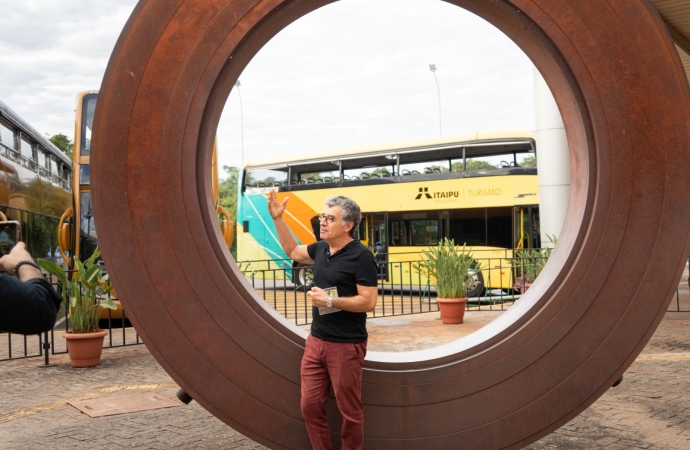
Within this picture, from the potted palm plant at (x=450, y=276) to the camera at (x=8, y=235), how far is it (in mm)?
8603

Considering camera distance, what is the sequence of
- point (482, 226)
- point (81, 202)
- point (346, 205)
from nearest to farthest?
point (346, 205) < point (81, 202) < point (482, 226)

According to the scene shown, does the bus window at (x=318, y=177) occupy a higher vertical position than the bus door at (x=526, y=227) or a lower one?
higher

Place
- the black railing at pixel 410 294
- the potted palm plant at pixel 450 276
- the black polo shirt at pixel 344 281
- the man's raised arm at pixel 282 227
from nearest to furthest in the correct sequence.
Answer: the black polo shirt at pixel 344 281
the man's raised arm at pixel 282 227
the potted palm plant at pixel 450 276
the black railing at pixel 410 294

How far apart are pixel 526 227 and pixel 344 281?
13186mm

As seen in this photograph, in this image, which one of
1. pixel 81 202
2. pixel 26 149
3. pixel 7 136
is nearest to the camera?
pixel 81 202

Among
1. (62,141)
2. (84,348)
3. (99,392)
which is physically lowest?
(99,392)

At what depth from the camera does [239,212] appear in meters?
22.5

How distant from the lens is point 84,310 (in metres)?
8.36

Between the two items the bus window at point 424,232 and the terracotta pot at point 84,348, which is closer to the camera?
the terracotta pot at point 84,348

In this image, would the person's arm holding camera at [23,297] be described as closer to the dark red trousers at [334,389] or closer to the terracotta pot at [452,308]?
the dark red trousers at [334,389]

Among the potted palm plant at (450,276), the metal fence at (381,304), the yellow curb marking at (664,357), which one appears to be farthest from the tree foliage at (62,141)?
the yellow curb marking at (664,357)

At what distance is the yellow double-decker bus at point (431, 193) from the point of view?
16328 millimetres

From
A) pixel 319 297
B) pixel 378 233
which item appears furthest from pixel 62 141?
pixel 319 297

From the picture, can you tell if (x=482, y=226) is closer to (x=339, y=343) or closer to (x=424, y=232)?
(x=424, y=232)
